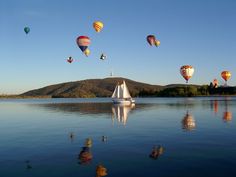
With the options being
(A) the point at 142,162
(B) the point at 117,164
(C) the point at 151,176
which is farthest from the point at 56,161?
(C) the point at 151,176

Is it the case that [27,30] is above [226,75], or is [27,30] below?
above

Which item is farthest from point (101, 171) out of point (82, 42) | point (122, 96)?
point (122, 96)

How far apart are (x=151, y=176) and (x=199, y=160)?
5.48m

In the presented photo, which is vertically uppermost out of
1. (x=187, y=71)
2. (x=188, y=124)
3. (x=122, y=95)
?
(x=187, y=71)

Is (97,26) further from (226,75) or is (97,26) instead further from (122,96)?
(226,75)

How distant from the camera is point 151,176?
19.0 metres

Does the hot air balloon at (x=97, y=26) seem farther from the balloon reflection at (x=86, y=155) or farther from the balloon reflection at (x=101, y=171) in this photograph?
the balloon reflection at (x=101, y=171)

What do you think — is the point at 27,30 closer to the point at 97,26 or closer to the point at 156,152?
the point at 97,26

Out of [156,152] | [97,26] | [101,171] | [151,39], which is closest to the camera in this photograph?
[101,171]

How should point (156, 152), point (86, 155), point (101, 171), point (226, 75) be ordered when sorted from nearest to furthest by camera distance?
point (101, 171)
point (86, 155)
point (156, 152)
point (226, 75)

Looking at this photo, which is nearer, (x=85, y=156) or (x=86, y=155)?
(x=85, y=156)

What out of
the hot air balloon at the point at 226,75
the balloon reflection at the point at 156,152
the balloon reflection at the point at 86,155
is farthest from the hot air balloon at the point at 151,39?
the balloon reflection at the point at 156,152

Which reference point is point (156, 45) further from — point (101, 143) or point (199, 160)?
point (199, 160)

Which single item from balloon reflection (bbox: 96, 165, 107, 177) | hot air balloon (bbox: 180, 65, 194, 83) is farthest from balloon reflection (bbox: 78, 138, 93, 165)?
hot air balloon (bbox: 180, 65, 194, 83)
